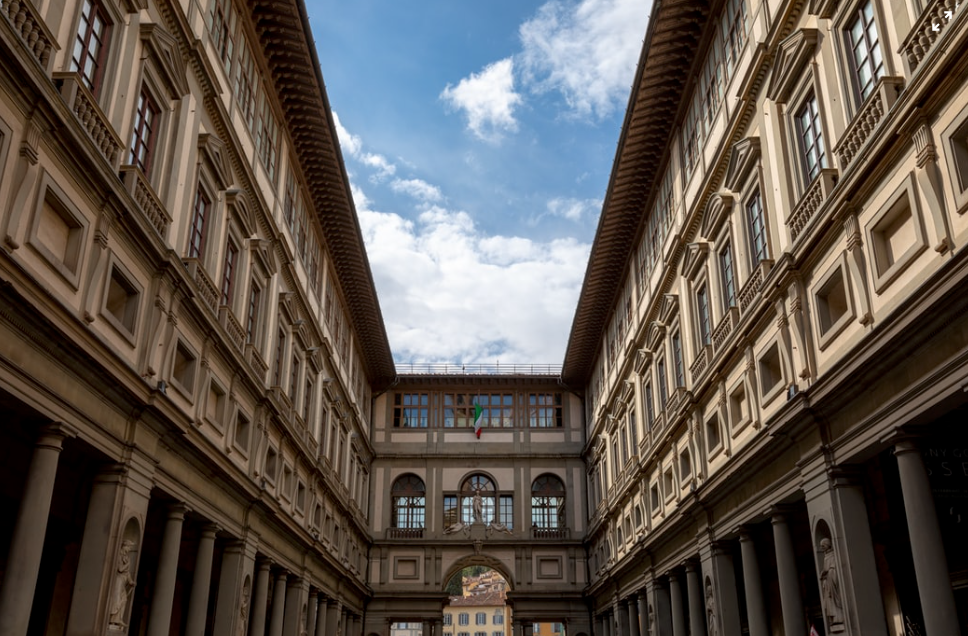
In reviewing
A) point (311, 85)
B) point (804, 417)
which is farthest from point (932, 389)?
point (311, 85)

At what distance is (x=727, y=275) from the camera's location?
85.3 ft

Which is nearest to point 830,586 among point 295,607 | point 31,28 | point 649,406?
point 31,28

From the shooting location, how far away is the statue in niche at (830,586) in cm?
1778

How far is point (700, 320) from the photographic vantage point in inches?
1137

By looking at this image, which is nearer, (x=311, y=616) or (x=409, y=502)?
(x=311, y=616)

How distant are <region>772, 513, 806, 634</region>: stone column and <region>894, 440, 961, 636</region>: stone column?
6.56 metres

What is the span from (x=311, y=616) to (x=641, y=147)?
75.8 ft

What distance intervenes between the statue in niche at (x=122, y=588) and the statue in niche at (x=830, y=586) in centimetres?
1391

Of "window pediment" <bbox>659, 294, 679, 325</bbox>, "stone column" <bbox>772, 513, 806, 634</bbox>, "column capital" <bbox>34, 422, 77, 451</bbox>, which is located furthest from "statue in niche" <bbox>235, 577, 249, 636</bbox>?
"window pediment" <bbox>659, 294, 679, 325</bbox>

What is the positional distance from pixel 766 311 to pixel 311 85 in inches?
677

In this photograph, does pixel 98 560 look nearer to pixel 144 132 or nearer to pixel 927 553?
pixel 144 132

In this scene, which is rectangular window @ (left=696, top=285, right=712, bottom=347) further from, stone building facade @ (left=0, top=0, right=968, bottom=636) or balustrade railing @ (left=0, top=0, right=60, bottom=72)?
balustrade railing @ (left=0, top=0, right=60, bottom=72)

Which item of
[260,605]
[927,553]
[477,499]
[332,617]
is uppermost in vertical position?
[477,499]

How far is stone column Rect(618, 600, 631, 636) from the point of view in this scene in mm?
42812
